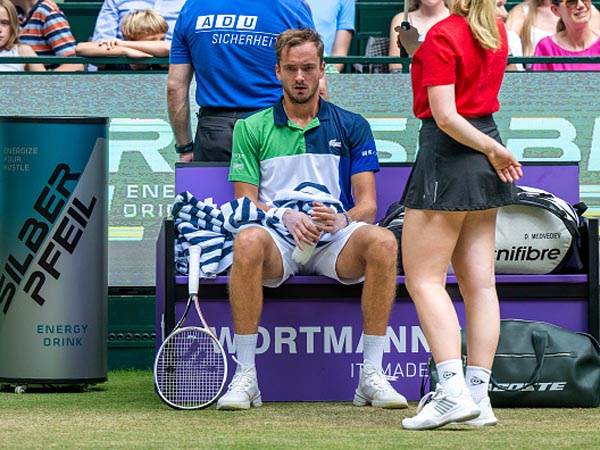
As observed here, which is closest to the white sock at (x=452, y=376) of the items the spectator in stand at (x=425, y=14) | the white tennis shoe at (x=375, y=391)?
the white tennis shoe at (x=375, y=391)

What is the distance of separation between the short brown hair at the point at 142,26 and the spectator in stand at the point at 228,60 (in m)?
1.63

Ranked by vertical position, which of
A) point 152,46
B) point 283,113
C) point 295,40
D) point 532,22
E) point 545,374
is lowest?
point 545,374

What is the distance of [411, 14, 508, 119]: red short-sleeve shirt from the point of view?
5586 mm

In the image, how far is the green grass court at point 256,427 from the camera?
5.28 metres

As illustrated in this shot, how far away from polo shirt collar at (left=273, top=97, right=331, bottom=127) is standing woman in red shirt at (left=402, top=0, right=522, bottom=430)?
129cm

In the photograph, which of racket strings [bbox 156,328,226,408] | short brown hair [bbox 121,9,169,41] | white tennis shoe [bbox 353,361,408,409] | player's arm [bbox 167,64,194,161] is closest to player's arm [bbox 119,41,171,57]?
short brown hair [bbox 121,9,169,41]

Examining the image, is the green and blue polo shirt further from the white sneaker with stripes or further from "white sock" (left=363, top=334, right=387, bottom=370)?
the white sneaker with stripes

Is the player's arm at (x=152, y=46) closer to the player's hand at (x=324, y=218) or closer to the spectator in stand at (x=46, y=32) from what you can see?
the spectator in stand at (x=46, y=32)

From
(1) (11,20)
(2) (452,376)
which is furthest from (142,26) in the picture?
(2) (452,376)

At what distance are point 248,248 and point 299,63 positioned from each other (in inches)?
36.5

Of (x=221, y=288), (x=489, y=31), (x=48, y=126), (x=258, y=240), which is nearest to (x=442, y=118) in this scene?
(x=489, y=31)

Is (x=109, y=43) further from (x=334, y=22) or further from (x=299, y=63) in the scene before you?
(x=299, y=63)

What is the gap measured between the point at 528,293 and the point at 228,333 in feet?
4.61

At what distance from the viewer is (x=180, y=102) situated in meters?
7.64
